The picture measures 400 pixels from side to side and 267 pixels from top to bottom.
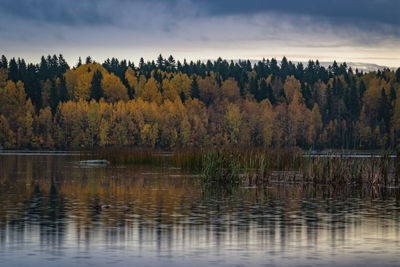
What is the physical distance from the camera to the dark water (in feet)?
49.0

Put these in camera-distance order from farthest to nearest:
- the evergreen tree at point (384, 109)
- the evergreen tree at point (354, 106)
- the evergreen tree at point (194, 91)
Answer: the evergreen tree at point (194, 91), the evergreen tree at point (354, 106), the evergreen tree at point (384, 109)

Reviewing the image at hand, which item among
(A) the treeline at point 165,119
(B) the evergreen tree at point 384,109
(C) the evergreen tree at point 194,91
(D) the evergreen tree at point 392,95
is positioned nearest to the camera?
(A) the treeline at point 165,119

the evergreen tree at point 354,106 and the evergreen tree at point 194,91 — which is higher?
the evergreen tree at point 194,91

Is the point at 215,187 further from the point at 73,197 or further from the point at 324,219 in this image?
the point at 324,219

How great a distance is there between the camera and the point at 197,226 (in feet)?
64.7

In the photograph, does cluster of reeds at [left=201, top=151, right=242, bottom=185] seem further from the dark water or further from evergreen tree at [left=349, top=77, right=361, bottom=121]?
evergreen tree at [left=349, top=77, right=361, bottom=121]

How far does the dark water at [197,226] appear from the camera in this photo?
14.9 meters

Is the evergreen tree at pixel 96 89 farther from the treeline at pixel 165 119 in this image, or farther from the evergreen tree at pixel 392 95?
the evergreen tree at pixel 392 95

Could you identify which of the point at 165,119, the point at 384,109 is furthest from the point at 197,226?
the point at 384,109

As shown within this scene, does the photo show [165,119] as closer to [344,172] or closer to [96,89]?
[96,89]

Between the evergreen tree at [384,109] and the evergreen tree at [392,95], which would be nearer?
the evergreen tree at [384,109]

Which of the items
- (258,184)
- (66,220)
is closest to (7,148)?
(258,184)

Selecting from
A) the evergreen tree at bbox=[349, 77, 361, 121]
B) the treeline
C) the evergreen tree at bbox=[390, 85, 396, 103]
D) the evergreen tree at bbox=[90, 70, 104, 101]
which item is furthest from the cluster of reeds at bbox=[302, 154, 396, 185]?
the evergreen tree at bbox=[390, 85, 396, 103]

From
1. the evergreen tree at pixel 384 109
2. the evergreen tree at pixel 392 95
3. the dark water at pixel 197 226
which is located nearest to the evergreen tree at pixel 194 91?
the evergreen tree at pixel 384 109
